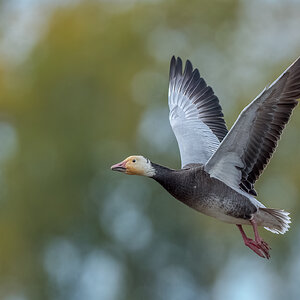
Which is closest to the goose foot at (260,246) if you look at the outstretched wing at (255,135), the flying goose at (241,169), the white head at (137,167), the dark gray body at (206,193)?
the flying goose at (241,169)

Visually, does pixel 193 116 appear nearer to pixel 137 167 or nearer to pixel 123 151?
pixel 137 167

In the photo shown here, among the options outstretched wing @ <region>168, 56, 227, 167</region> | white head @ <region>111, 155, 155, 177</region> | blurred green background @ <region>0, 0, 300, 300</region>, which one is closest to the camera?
white head @ <region>111, 155, 155, 177</region>

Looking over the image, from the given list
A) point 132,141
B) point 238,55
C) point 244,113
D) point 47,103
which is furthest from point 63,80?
point 244,113

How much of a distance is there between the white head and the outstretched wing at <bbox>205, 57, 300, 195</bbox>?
0.63m

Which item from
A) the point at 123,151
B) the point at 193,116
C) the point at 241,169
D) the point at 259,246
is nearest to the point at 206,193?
the point at 241,169

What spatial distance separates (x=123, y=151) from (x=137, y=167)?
12.5 meters

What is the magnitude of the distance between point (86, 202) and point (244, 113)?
47.7ft

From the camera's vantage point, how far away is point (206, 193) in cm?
1180

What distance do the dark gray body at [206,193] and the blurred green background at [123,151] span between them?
11663 mm

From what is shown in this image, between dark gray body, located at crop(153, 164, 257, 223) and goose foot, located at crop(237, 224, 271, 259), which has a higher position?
dark gray body, located at crop(153, 164, 257, 223)

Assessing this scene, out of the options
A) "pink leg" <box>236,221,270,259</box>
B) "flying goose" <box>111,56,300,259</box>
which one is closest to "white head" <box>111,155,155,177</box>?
"flying goose" <box>111,56,300,259</box>

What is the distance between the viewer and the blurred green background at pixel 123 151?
80.2ft

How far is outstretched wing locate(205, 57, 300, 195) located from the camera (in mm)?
11219

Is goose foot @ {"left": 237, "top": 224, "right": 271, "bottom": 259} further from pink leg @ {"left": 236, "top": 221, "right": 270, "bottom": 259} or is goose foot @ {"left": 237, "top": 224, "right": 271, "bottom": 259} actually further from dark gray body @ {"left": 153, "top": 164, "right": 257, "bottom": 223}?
dark gray body @ {"left": 153, "top": 164, "right": 257, "bottom": 223}
